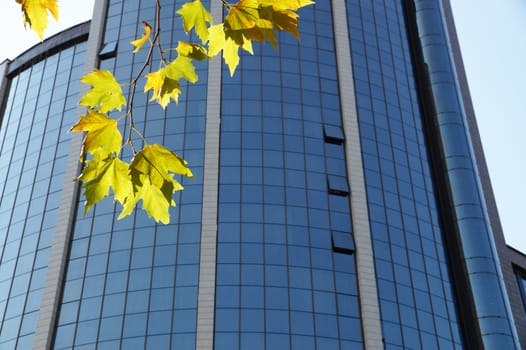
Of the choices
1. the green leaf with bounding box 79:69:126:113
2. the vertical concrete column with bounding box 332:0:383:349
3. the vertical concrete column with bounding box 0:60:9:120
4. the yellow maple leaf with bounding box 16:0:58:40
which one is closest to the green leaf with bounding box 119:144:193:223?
the green leaf with bounding box 79:69:126:113

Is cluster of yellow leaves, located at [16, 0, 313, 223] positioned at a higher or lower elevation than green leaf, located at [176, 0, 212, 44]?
lower

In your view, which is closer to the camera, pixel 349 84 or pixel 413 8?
pixel 349 84

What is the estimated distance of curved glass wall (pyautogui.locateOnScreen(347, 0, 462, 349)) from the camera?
4078 cm

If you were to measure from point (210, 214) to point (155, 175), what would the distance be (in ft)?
120

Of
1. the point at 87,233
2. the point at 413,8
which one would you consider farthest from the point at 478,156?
the point at 87,233

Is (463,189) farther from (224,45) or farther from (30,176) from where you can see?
(224,45)

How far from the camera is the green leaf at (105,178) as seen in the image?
4516mm

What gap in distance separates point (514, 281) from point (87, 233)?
2669 cm

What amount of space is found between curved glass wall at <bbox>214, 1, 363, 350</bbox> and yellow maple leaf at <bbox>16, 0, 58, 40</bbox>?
33.9 metres

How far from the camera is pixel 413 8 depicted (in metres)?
55.4

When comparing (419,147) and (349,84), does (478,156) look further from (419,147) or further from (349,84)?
(349,84)

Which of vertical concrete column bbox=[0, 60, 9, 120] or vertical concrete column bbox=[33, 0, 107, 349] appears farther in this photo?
vertical concrete column bbox=[0, 60, 9, 120]

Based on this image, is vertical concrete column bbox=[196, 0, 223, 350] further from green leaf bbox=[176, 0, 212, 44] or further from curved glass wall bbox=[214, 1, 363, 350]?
green leaf bbox=[176, 0, 212, 44]

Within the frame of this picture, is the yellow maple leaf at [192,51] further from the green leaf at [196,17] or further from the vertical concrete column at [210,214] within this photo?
the vertical concrete column at [210,214]
